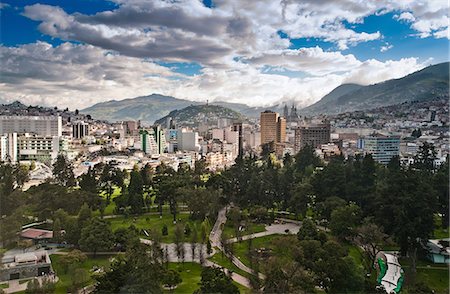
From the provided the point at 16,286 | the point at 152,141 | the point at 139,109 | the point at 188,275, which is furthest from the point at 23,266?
the point at 139,109

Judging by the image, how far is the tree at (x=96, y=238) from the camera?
10.8 m

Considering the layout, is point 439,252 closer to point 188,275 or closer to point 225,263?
point 225,263

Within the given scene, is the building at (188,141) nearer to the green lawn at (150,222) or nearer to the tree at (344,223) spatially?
the green lawn at (150,222)

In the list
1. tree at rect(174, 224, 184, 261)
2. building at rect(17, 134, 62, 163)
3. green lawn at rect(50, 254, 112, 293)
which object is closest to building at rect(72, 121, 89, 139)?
building at rect(17, 134, 62, 163)

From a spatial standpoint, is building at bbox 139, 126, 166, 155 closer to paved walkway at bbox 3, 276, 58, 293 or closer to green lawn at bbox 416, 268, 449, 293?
paved walkway at bbox 3, 276, 58, 293

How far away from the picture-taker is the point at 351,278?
725 centimetres

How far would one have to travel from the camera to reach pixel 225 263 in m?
10.4

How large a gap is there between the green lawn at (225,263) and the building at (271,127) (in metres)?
37.3

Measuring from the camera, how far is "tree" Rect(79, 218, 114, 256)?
1080 centimetres

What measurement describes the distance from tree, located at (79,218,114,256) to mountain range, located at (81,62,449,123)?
6268 centimetres

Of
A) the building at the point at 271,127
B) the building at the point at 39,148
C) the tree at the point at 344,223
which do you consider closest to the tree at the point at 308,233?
the tree at the point at 344,223

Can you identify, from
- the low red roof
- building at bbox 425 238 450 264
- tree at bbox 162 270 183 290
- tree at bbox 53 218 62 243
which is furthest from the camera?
the low red roof

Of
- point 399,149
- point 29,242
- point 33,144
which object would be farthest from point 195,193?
point 399,149

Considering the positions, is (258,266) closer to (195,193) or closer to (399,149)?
(195,193)
